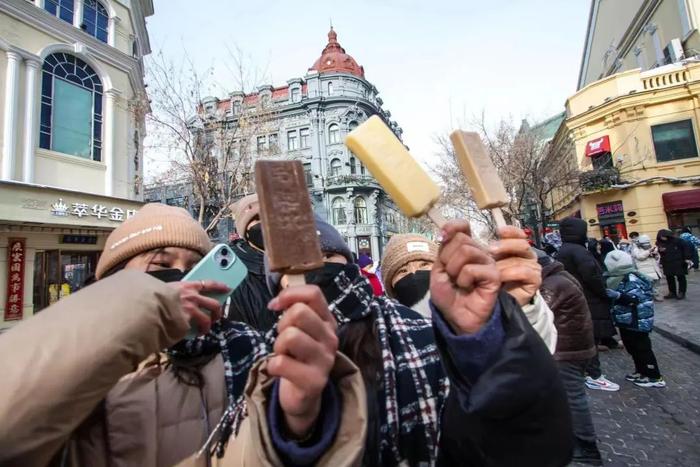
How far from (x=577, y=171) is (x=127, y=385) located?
2189cm

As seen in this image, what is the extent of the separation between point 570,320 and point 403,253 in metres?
2.15

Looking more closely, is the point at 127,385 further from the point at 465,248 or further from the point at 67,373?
the point at 465,248

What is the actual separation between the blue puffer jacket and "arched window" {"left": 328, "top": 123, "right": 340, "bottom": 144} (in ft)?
108

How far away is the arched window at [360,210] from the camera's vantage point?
120 ft

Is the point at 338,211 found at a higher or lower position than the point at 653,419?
higher

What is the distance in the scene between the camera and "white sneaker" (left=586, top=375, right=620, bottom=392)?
5.19 meters

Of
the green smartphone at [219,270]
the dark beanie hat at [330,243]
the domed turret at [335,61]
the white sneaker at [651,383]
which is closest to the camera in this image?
the green smartphone at [219,270]

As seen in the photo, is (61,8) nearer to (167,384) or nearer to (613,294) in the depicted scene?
(167,384)

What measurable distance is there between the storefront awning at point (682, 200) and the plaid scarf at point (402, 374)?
2110 centimetres

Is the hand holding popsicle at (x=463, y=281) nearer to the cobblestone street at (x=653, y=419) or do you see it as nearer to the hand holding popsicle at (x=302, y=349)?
the hand holding popsicle at (x=302, y=349)

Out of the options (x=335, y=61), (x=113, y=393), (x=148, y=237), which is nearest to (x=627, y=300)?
(x=148, y=237)

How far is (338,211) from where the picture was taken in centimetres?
3644

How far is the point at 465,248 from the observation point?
42.9 inches

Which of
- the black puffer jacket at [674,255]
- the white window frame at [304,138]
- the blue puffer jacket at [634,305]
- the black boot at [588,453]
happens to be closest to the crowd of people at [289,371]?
the black boot at [588,453]
